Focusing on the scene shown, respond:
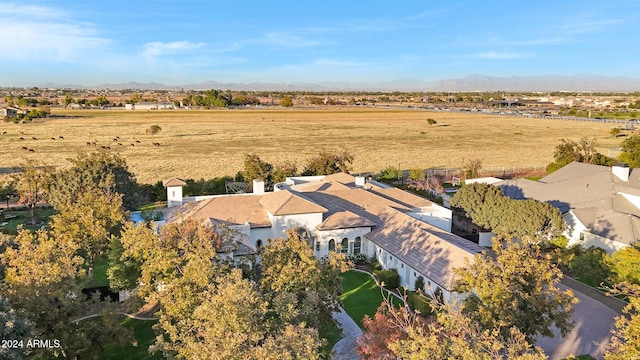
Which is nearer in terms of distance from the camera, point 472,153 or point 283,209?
point 283,209

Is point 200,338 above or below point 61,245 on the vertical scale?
below

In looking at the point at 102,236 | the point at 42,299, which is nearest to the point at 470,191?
the point at 102,236

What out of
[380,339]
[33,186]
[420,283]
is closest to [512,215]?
[420,283]

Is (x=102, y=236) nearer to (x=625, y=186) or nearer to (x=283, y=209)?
(x=283, y=209)

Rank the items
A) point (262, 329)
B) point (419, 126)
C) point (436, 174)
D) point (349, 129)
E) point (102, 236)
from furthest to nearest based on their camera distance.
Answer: point (419, 126)
point (349, 129)
point (436, 174)
point (102, 236)
point (262, 329)

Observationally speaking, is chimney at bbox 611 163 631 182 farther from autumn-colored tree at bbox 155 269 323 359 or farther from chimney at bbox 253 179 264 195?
autumn-colored tree at bbox 155 269 323 359
